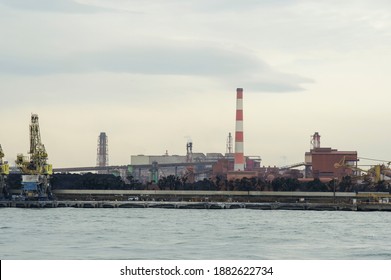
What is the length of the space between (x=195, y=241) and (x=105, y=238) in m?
7.60

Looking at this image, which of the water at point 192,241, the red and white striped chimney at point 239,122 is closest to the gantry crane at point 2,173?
the red and white striped chimney at point 239,122

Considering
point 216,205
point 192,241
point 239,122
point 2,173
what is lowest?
point 192,241

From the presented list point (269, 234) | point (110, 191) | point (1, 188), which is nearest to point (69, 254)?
point (269, 234)

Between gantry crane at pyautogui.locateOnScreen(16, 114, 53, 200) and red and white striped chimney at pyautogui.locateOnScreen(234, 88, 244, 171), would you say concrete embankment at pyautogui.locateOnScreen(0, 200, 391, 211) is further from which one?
red and white striped chimney at pyautogui.locateOnScreen(234, 88, 244, 171)

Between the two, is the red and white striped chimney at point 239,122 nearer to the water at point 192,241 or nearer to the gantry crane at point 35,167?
the gantry crane at point 35,167

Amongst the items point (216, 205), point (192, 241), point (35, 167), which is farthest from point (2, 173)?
point (192, 241)

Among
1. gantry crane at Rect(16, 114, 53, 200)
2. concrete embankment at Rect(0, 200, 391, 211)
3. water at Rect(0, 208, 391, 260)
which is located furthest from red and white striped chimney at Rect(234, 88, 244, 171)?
water at Rect(0, 208, 391, 260)

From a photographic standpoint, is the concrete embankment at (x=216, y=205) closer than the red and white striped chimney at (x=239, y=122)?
Yes

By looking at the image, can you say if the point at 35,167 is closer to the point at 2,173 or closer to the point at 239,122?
the point at 2,173

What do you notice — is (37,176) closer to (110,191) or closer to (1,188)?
(1,188)

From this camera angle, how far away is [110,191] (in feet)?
650

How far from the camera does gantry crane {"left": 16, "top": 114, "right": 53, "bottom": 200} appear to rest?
172m

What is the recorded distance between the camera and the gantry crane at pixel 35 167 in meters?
172

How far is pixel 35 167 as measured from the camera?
17425 cm
